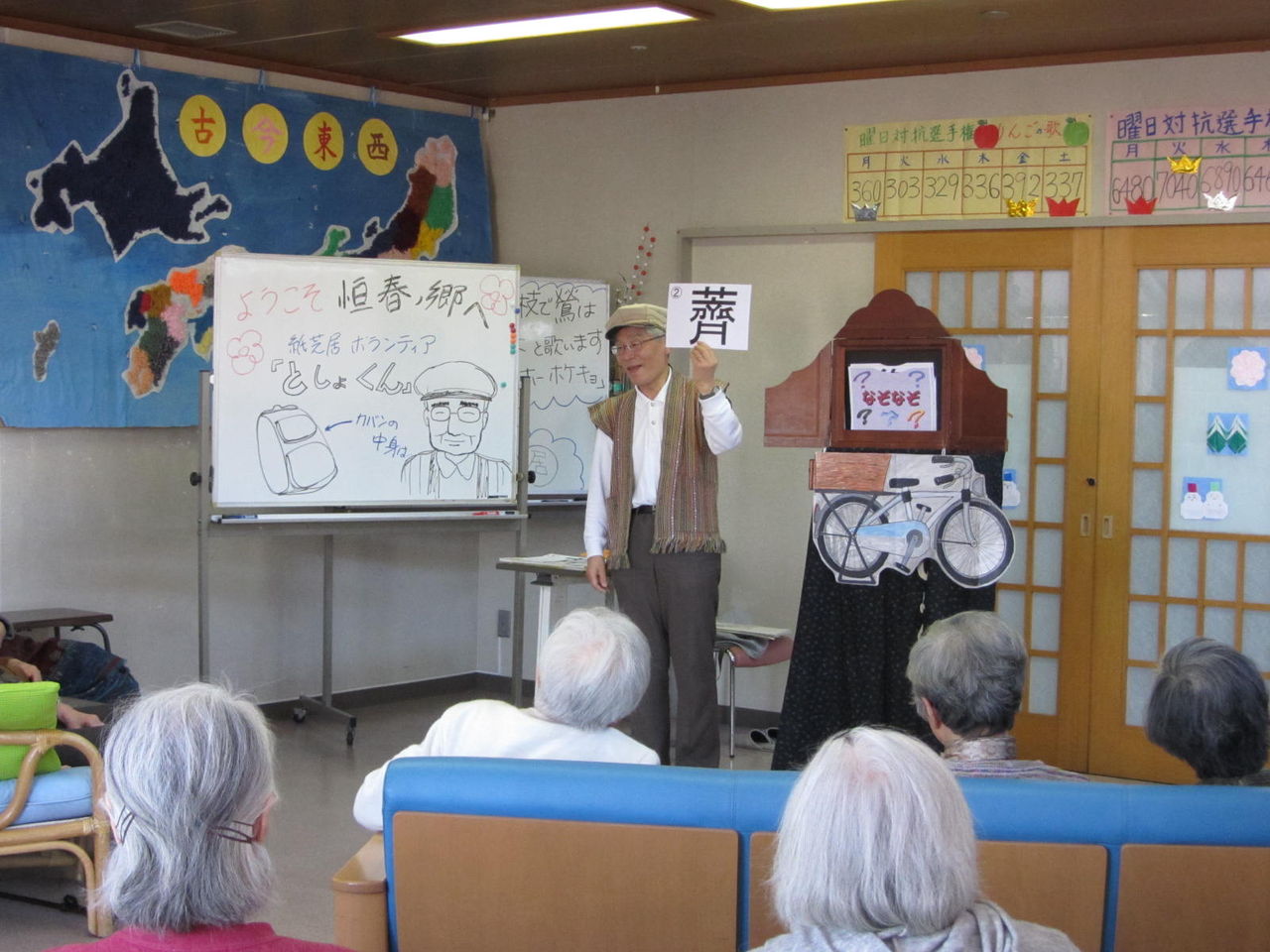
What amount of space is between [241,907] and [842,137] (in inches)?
182

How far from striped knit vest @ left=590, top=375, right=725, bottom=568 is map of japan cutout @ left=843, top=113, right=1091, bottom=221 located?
1.64m

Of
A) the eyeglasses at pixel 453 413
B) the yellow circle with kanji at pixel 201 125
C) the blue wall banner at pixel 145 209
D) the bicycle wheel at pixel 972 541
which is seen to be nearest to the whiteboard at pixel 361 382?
the eyeglasses at pixel 453 413

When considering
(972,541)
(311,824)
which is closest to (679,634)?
(972,541)

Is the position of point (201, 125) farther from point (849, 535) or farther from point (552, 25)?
point (849, 535)

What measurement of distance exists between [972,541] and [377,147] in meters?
3.29

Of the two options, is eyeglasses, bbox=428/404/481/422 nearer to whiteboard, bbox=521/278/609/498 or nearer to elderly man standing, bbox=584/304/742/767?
whiteboard, bbox=521/278/609/498

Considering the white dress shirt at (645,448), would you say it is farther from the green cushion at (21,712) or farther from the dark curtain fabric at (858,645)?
the green cushion at (21,712)

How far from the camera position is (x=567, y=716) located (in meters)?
2.49

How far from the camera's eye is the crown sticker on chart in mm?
4934

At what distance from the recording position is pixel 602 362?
609cm

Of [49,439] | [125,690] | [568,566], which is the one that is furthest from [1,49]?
[568,566]

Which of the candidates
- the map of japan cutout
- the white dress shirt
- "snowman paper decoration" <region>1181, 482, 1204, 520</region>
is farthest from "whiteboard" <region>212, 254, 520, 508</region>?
"snowman paper decoration" <region>1181, 482, 1204, 520</region>

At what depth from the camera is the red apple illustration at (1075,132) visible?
5.12m

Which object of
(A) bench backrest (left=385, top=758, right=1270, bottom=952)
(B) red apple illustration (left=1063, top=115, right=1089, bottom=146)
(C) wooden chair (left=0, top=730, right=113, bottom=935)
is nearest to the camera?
(A) bench backrest (left=385, top=758, right=1270, bottom=952)
